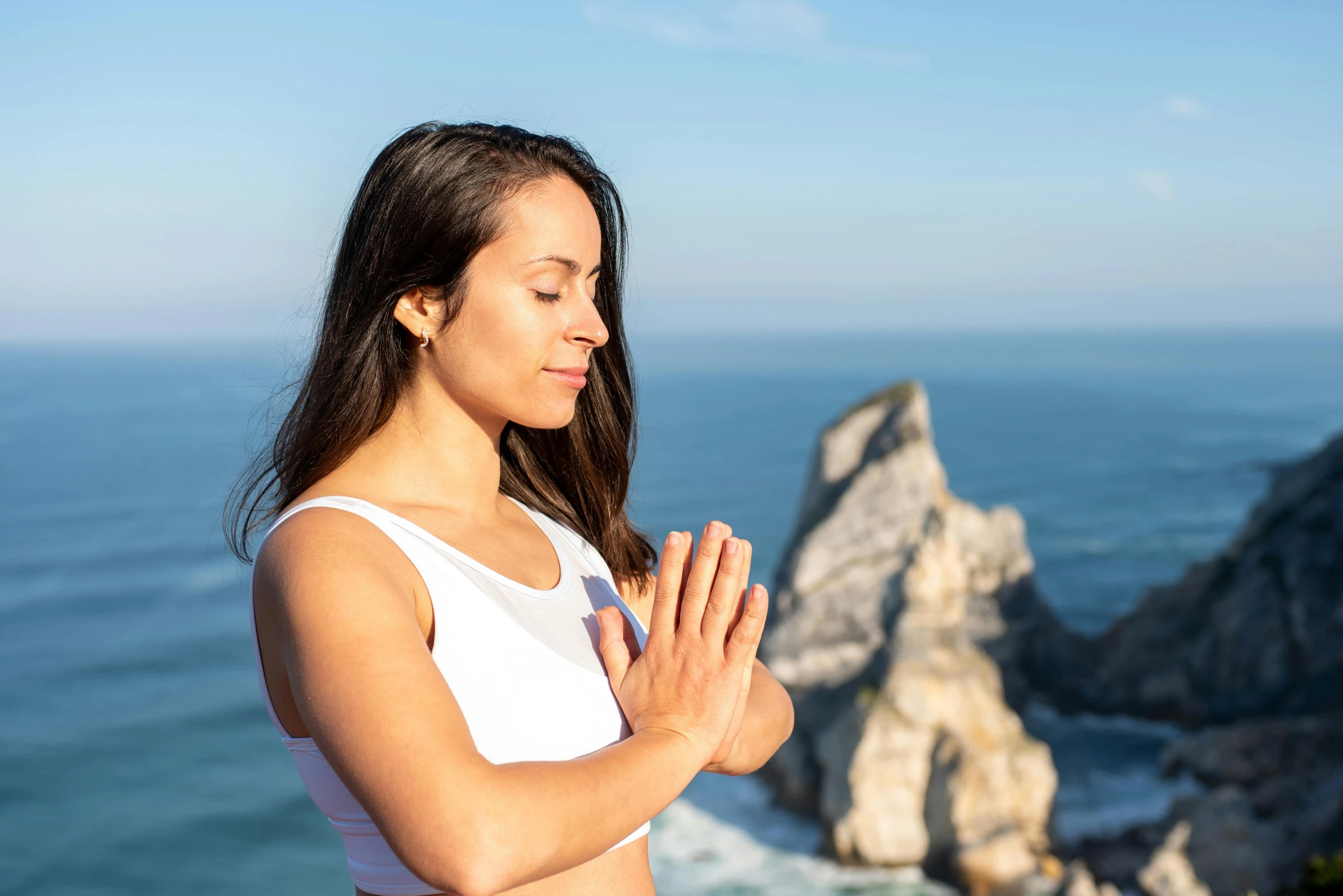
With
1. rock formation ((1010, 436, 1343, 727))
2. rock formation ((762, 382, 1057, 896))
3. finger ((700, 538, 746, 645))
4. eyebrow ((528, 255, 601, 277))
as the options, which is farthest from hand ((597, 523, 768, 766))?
rock formation ((1010, 436, 1343, 727))

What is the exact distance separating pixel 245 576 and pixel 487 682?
24141mm

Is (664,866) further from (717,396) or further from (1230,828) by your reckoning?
(717,396)

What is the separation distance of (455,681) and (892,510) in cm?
2577

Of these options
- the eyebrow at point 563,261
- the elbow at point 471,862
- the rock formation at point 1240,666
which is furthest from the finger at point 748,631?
the rock formation at point 1240,666

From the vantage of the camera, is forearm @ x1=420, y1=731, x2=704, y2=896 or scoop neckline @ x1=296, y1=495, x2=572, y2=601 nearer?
forearm @ x1=420, y1=731, x2=704, y2=896

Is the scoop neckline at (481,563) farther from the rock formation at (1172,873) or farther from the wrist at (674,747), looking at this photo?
the rock formation at (1172,873)

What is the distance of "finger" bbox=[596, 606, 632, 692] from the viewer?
7.56 feet

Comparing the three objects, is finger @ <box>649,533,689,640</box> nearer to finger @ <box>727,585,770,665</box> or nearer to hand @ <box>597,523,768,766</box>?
hand @ <box>597,523,768,766</box>

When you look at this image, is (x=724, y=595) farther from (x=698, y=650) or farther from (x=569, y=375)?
(x=569, y=375)

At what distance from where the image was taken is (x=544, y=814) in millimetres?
1740

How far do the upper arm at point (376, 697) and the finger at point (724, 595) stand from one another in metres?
0.67

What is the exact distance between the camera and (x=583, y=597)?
8.61 feet

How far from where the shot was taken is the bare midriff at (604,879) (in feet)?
7.68

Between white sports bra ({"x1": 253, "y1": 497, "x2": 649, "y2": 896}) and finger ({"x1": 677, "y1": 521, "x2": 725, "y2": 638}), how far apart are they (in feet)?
0.87
